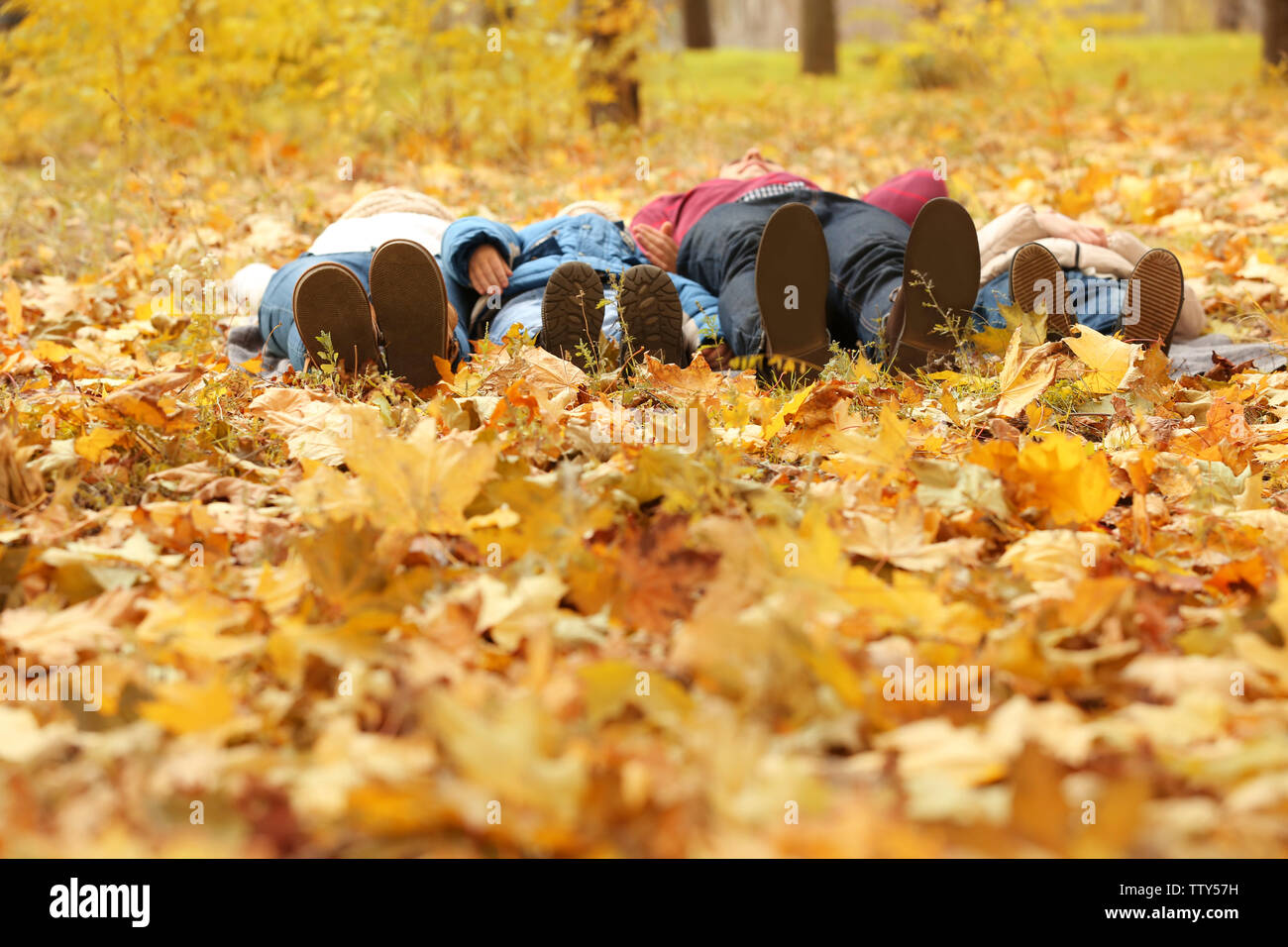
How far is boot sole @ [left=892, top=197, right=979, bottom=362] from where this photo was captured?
2.49 metres

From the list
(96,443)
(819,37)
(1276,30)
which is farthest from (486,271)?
(819,37)

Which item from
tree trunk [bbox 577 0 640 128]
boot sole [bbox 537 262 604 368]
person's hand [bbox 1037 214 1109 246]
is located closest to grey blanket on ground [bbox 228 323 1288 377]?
person's hand [bbox 1037 214 1109 246]

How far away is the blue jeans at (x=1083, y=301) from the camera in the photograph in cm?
275

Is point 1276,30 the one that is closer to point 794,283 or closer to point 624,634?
point 794,283

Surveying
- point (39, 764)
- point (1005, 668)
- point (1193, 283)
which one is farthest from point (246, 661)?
point (1193, 283)

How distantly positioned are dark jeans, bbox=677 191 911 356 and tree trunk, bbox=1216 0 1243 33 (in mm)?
24196

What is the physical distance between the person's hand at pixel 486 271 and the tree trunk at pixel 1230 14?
2488 cm

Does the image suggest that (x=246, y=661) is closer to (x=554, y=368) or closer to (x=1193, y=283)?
(x=554, y=368)

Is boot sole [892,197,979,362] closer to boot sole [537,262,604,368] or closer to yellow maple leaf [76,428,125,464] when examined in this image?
boot sole [537,262,604,368]

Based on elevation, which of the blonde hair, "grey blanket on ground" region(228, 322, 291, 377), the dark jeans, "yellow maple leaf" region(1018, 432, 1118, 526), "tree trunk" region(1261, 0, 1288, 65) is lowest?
"yellow maple leaf" region(1018, 432, 1118, 526)

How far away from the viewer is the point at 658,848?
918 mm

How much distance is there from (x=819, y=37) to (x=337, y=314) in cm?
1316

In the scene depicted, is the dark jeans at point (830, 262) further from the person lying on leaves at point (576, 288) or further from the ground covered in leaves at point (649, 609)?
the ground covered in leaves at point (649, 609)
